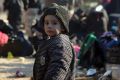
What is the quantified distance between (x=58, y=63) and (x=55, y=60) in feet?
0.11

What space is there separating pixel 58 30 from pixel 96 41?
5.85m

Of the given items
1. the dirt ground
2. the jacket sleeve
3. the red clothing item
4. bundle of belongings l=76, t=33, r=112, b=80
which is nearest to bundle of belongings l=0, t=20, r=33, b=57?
the red clothing item

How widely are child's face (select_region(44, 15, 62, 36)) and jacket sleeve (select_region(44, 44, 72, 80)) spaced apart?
0.13 m

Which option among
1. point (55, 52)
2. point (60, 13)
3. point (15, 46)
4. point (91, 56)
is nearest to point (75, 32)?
point (15, 46)

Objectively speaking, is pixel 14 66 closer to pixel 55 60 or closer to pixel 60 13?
pixel 60 13

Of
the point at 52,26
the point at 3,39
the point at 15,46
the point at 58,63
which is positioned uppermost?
the point at 52,26

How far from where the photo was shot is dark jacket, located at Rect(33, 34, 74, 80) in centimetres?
347

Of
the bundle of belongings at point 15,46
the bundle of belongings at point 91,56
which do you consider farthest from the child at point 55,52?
the bundle of belongings at point 15,46

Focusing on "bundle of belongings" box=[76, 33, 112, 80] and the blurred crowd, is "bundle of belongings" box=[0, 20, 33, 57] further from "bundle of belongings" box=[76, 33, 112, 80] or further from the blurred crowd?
"bundle of belongings" box=[76, 33, 112, 80]

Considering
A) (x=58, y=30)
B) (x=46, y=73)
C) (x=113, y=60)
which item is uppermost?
(x=58, y=30)

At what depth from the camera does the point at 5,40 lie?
10852mm

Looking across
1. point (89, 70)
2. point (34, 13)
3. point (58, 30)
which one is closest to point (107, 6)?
point (34, 13)

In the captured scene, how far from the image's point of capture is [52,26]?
3.63 m

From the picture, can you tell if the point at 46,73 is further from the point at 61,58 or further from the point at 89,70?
the point at 89,70
